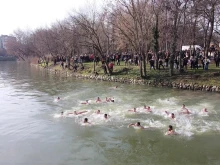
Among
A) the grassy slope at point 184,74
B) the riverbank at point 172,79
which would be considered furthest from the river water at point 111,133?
the grassy slope at point 184,74

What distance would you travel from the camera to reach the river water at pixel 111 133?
14.4 metres

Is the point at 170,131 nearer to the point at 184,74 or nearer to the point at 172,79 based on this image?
the point at 172,79

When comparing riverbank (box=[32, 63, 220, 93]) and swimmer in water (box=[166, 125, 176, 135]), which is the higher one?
riverbank (box=[32, 63, 220, 93])

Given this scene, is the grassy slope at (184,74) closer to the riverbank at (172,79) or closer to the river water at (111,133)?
the riverbank at (172,79)

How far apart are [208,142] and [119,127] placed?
19.5 feet

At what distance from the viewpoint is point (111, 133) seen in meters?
18.0

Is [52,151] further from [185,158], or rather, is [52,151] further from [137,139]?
[185,158]

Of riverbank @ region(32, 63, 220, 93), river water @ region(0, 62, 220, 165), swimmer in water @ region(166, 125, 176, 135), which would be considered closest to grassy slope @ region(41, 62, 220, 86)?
riverbank @ region(32, 63, 220, 93)

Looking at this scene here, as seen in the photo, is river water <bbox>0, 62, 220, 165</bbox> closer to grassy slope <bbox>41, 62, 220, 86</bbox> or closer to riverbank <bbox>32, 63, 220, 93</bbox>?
riverbank <bbox>32, 63, 220, 93</bbox>

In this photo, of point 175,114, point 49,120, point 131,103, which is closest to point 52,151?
point 49,120

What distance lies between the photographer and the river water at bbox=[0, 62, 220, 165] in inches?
565

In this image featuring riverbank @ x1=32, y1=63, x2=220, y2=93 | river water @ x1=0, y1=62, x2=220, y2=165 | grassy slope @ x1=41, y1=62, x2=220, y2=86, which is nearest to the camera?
river water @ x1=0, y1=62, x2=220, y2=165

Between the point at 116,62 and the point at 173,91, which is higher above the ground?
the point at 116,62

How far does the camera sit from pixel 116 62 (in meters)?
52.9
